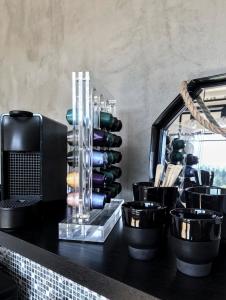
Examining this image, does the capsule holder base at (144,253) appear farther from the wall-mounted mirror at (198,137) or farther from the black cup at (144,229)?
the wall-mounted mirror at (198,137)

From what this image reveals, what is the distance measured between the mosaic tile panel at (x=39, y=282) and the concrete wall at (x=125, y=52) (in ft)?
1.54

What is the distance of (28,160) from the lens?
0.80 m

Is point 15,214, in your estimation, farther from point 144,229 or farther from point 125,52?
point 125,52

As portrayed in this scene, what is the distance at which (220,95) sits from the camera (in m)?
0.82

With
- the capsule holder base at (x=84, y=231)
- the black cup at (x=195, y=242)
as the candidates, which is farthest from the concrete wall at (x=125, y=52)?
the black cup at (x=195, y=242)

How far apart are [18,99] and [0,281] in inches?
42.2

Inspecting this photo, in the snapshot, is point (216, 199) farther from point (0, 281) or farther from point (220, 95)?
point (0, 281)

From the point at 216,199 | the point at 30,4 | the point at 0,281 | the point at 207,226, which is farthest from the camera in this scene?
the point at 30,4

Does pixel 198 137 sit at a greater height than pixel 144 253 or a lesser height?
greater

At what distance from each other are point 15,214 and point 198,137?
1.87 ft

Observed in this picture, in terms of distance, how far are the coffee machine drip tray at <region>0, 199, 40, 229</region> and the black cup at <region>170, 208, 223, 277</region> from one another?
40cm

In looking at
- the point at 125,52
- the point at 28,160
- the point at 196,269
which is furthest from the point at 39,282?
the point at 125,52

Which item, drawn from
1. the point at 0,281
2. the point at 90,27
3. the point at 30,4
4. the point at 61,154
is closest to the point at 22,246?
the point at 0,281

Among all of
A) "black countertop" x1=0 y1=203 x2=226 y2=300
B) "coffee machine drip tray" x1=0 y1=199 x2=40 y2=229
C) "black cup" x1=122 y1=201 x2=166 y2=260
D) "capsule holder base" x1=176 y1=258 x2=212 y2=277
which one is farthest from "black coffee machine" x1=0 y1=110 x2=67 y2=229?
"capsule holder base" x1=176 y1=258 x2=212 y2=277
